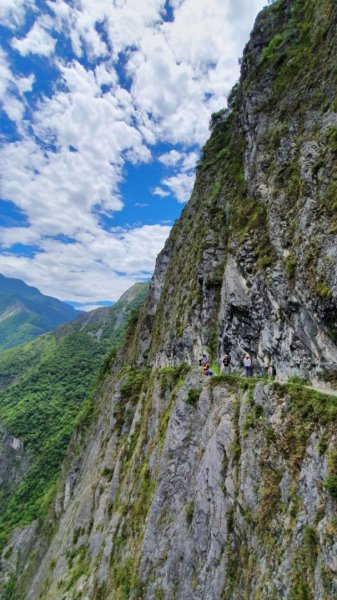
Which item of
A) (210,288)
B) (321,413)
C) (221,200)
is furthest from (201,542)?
(221,200)

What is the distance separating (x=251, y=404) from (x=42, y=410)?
103 meters

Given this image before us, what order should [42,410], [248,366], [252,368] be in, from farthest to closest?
[42,410] → [252,368] → [248,366]

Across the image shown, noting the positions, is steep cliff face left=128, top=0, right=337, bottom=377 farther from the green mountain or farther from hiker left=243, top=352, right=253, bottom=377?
the green mountain

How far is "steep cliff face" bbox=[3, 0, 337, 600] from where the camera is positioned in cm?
978

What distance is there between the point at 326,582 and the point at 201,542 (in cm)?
675

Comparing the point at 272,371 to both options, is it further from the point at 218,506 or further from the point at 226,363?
the point at 218,506

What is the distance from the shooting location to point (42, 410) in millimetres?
102000

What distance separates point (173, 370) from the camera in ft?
77.9

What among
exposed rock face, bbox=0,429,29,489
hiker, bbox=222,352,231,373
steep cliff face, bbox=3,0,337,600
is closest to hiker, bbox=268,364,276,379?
steep cliff face, bbox=3,0,337,600

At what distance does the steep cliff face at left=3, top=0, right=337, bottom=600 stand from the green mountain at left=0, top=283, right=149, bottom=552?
35.8 m

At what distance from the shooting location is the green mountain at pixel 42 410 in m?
73.1

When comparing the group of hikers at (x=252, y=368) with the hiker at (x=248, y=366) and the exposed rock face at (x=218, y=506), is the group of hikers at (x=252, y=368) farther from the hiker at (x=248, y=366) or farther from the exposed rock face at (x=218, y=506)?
the exposed rock face at (x=218, y=506)

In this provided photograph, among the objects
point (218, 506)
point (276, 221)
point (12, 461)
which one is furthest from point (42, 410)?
point (276, 221)

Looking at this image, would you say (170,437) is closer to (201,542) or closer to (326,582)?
(201,542)
